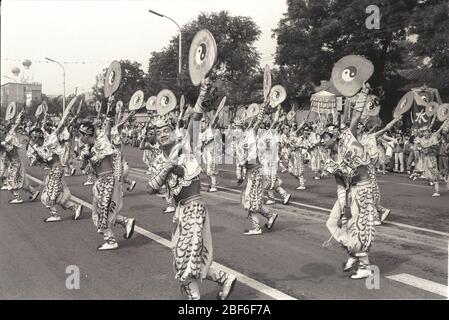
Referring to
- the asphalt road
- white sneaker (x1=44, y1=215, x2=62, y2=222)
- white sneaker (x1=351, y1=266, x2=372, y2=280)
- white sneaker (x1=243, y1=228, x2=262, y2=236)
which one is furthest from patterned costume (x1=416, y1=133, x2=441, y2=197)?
white sneaker (x1=44, y1=215, x2=62, y2=222)

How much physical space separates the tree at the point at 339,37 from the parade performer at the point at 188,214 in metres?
21.0

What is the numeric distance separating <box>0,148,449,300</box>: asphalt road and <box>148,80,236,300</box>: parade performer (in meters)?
0.63

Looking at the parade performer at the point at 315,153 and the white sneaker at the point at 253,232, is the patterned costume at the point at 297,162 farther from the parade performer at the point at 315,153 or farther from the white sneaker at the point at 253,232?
the white sneaker at the point at 253,232

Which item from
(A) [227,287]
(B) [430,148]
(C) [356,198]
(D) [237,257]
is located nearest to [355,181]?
(C) [356,198]

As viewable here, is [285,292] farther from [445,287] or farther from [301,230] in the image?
[301,230]

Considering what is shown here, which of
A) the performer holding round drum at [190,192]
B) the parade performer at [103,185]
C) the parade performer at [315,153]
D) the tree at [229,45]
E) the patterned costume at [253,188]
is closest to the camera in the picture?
the performer holding round drum at [190,192]

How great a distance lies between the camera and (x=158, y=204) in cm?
1245

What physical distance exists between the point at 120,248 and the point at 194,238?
3288 millimetres

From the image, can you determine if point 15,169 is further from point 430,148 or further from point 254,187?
point 430,148

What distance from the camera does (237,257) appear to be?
740cm

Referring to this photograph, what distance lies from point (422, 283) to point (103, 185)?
15.5 ft

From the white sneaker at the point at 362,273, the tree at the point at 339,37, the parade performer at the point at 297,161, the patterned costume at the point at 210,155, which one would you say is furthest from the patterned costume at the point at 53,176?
the tree at the point at 339,37

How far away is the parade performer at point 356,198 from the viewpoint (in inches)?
248
